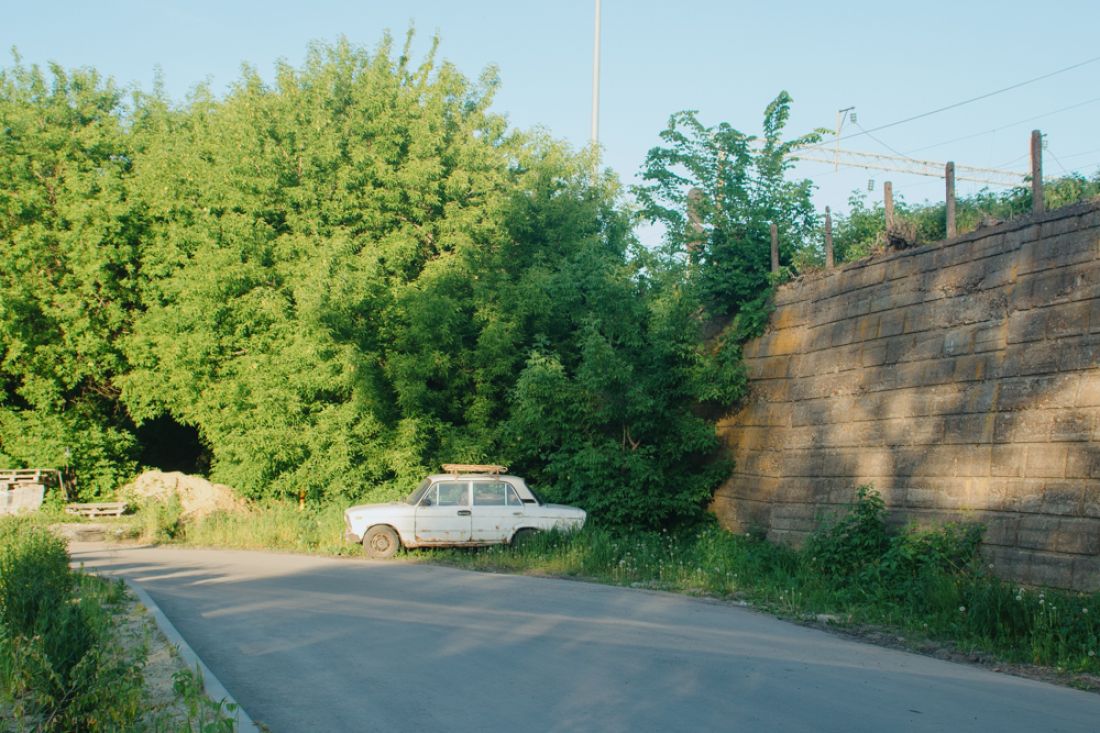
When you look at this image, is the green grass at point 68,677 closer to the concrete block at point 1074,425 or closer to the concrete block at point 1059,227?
the concrete block at point 1074,425

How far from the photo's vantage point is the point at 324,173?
23.2m

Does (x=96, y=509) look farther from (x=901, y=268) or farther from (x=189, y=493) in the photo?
(x=901, y=268)

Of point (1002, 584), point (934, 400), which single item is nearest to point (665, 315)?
point (934, 400)

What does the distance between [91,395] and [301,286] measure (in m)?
10.6

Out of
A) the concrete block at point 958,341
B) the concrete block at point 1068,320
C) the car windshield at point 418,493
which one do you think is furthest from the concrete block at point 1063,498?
the car windshield at point 418,493

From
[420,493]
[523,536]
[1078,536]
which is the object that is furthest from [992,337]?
[420,493]

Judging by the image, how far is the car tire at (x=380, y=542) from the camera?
685 inches

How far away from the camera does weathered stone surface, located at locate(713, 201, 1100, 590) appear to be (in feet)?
36.0

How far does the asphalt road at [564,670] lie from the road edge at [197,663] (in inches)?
8.1

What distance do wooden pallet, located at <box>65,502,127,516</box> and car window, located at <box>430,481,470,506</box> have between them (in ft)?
35.1

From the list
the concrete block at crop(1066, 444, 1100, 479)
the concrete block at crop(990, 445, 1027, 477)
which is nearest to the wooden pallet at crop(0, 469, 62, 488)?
the concrete block at crop(990, 445, 1027, 477)

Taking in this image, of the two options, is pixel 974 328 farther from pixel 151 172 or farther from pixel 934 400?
pixel 151 172

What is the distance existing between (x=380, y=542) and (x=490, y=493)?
7.32 feet

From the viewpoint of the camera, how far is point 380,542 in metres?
17.5
